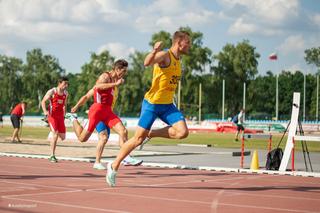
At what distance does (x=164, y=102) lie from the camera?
10047 millimetres

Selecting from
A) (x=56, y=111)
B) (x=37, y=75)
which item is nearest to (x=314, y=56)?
(x=37, y=75)

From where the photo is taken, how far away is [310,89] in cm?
12838

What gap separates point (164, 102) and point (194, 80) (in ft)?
297

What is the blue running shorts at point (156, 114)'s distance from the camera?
32.9 feet

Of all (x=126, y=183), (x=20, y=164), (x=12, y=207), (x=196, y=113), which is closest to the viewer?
(x=12, y=207)

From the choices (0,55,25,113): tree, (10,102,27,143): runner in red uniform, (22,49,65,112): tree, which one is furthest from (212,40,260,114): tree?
(10,102,27,143): runner in red uniform

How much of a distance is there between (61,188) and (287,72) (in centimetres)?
13585

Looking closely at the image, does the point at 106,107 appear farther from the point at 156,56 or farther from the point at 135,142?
the point at 156,56

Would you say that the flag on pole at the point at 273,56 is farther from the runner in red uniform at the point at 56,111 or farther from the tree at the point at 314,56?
the runner in red uniform at the point at 56,111

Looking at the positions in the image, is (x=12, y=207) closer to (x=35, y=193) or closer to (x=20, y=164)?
(x=35, y=193)

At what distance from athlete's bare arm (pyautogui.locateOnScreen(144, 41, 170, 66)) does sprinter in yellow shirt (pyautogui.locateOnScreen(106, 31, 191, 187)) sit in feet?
0.41

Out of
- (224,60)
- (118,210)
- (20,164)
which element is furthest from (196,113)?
(118,210)

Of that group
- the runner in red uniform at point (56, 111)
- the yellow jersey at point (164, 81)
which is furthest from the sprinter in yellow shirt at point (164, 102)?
the runner in red uniform at point (56, 111)

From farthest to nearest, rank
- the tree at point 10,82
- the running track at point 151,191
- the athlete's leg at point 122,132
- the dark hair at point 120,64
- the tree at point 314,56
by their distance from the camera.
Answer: the tree at point 10,82 → the tree at point 314,56 → the athlete's leg at point 122,132 → the dark hair at point 120,64 → the running track at point 151,191
